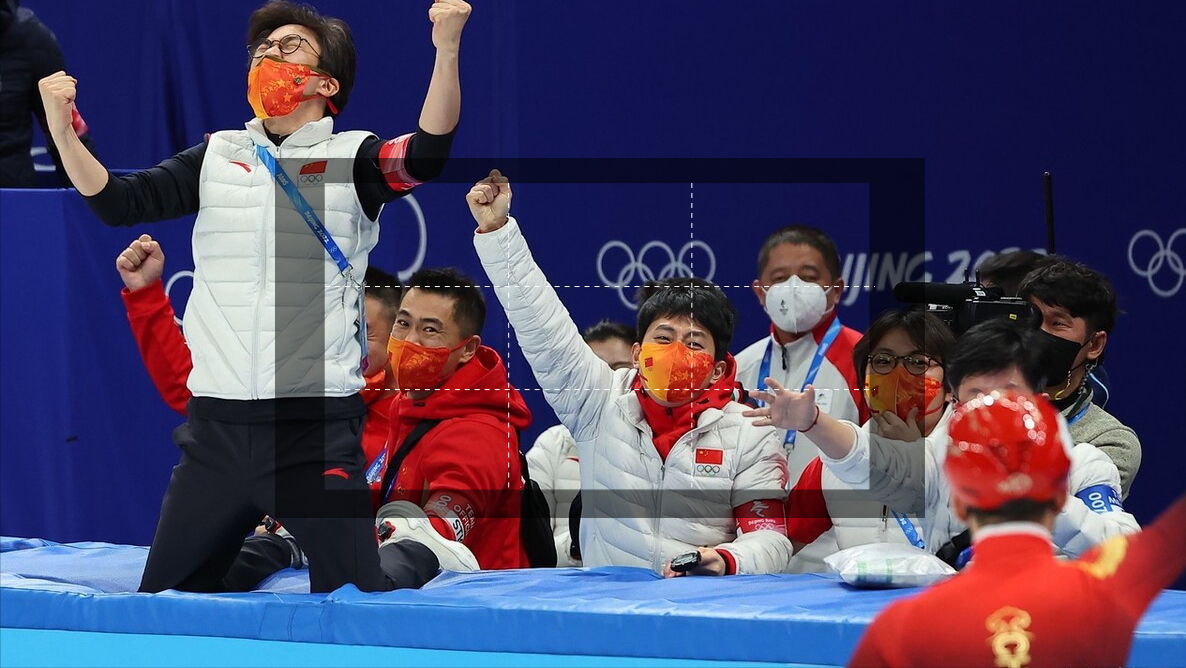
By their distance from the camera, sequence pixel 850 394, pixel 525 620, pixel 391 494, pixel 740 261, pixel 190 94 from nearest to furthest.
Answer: pixel 525 620
pixel 391 494
pixel 850 394
pixel 190 94
pixel 740 261

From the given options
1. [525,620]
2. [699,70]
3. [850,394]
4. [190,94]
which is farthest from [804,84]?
[525,620]

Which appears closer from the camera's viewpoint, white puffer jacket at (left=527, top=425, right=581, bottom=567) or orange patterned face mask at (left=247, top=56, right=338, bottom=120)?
orange patterned face mask at (left=247, top=56, right=338, bottom=120)

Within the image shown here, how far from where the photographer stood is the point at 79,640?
3031mm

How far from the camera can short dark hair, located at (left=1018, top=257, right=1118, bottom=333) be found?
12.4 ft

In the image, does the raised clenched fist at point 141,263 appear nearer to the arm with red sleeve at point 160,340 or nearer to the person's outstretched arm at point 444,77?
the arm with red sleeve at point 160,340

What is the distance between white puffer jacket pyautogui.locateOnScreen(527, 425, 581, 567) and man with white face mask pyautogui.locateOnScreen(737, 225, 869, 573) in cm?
59

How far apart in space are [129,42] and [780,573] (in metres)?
3.15

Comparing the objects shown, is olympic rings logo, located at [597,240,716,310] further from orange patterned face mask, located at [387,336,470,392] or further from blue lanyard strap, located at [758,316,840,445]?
orange patterned face mask, located at [387,336,470,392]

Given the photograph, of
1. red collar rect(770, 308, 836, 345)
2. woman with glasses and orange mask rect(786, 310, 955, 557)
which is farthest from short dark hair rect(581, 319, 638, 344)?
woman with glasses and orange mask rect(786, 310, 955, 557)

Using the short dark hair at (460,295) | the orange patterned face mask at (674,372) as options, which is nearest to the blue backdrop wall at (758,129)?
the short dark hair at (460,295)

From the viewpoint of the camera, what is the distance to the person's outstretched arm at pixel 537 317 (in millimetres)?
3588

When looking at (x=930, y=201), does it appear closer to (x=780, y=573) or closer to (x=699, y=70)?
(x=699, y=70)

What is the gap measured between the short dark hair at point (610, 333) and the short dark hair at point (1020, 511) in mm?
3099

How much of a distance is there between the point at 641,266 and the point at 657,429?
1816mm
